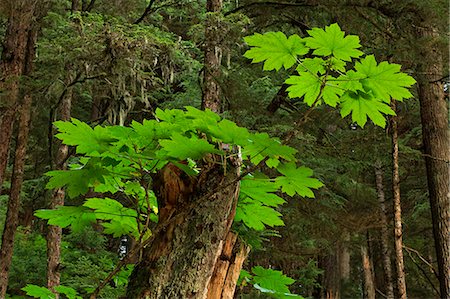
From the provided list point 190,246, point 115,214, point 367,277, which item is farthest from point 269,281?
point 367,277

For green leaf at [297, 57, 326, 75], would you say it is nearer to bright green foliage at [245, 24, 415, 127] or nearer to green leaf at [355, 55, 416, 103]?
bright green foliage at [245, 24, 415, 127]

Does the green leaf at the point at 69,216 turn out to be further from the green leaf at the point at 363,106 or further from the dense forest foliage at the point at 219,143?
the green leaf at the point at 363,106

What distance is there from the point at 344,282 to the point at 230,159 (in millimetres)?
18667

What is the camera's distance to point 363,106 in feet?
5.49

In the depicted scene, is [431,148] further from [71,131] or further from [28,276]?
[28,276]

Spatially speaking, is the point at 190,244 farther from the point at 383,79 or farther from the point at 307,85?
the point at 383,79

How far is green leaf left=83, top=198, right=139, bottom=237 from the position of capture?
5.89 ft

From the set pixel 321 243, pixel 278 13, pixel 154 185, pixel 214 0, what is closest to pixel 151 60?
pixel 214 0

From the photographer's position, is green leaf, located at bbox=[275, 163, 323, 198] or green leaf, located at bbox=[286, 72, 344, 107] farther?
green leaf, located at bbox=[286, 72, 344, 107]

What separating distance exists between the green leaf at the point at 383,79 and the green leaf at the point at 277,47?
213 mm

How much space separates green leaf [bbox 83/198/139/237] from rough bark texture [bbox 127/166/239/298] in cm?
28

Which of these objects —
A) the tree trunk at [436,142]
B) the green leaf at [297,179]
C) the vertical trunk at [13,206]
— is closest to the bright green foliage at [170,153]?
the green leaf at [297,179]

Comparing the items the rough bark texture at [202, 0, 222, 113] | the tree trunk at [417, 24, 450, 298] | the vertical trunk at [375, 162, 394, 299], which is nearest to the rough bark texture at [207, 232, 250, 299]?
the rough bark texture at [202, 0, 222, 113]

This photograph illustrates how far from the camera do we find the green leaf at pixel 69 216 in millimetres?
1777
